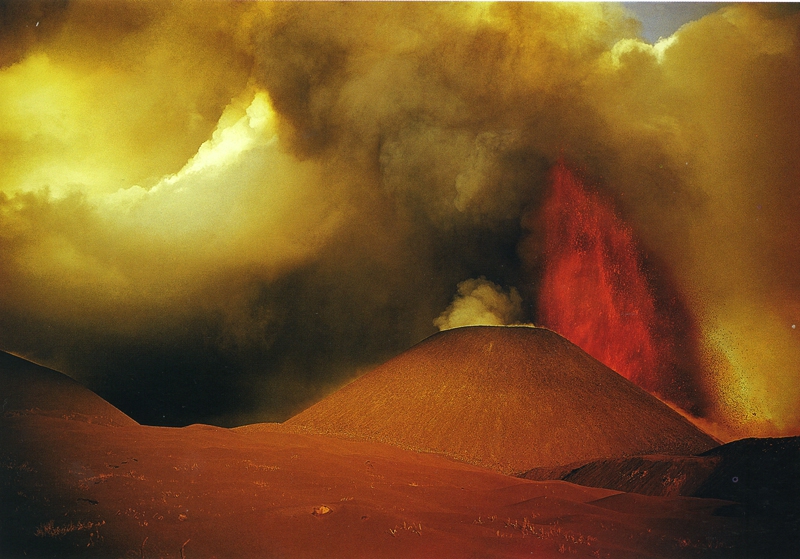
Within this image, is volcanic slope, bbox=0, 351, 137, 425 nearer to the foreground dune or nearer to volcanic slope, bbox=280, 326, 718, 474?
the foreground dune

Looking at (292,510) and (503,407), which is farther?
(503,407)

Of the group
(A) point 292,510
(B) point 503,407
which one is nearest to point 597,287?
(B) point 503,407

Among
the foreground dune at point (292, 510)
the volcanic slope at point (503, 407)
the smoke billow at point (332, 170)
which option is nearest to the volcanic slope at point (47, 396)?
the smoke billow at point (332, 170)

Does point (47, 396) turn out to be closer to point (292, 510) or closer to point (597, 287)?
point (292, 510)

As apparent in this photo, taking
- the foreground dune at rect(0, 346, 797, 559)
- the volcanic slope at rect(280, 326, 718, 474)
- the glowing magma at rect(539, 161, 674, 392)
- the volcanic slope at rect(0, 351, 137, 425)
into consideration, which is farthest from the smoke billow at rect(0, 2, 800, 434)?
the foreground dune at rect(0, 346, 797, 559)

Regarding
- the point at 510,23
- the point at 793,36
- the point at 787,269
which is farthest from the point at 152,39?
the point at 787,269

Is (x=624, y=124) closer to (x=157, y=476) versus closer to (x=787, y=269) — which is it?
(x=787, y=269)

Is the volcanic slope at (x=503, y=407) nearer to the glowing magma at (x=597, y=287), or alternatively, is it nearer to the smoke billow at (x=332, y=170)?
the glowing magma at (x=597, y=287)
